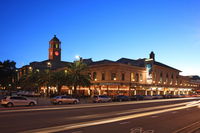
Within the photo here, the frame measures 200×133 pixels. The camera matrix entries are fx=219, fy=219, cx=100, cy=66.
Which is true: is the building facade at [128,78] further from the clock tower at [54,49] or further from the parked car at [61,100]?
the clock tower at [54,49]

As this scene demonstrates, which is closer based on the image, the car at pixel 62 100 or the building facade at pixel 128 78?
the car at pixel 62 100

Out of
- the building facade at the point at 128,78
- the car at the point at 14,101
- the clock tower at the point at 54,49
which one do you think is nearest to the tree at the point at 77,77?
the building facade at the point at 128,78

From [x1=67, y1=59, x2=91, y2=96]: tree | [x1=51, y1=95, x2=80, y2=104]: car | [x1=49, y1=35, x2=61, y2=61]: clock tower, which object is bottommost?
[x1=51, y1=95, x2=80, y2=104]: car

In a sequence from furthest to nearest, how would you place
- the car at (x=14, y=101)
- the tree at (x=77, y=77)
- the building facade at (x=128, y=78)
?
1. the building facade at (x=128, y=78)
2. the tree at (x=77, y=77)
3. the car at (x=14, y=101)

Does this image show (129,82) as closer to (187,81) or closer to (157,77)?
(157,77)

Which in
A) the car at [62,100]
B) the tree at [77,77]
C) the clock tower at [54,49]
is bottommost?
the car at [62,100]

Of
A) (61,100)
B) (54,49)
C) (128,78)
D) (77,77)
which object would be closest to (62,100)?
(61,100)

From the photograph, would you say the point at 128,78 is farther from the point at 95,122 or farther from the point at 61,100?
the point at 95,122

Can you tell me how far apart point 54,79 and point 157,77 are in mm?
38752

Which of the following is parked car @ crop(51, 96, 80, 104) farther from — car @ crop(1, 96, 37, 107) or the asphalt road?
the asphalt road

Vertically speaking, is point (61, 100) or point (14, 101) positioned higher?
point (14, 101)

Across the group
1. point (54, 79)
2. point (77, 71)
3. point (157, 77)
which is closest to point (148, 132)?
point (77, 71)

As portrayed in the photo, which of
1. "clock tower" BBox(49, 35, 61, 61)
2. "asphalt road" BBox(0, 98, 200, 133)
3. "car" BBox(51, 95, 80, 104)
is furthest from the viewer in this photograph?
"clock tower" BBox(49, 35, 61, 61)

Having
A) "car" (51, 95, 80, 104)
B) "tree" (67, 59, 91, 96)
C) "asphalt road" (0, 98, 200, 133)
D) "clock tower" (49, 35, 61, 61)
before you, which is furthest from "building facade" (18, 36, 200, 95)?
"clock tower" (49, 35, 61, 61)
